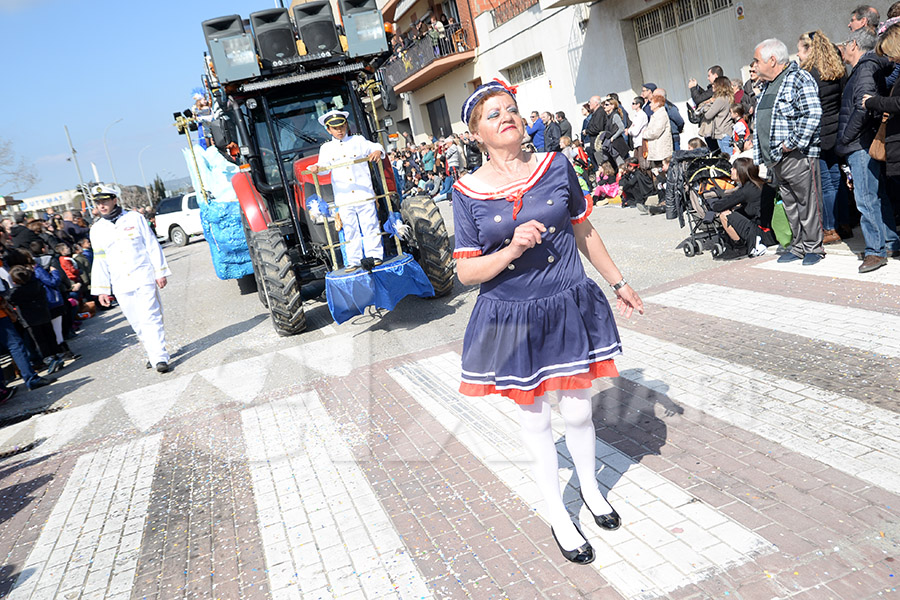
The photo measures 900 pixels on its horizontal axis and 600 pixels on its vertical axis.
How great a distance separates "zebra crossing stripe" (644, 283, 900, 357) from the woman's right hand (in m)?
3.16

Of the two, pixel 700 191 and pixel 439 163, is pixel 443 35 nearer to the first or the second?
pixel 439 163

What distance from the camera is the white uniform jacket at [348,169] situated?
741cm

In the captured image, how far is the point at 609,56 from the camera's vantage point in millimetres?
17609

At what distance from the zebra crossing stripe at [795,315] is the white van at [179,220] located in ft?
68.9

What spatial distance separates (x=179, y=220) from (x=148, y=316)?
19.0m

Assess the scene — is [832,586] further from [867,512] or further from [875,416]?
[875,416]

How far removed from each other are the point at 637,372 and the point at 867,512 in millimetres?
2193

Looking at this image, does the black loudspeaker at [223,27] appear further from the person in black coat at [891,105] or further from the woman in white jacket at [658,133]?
the woman in white jacket at [658,133]

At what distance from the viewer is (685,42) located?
1493 centimetres

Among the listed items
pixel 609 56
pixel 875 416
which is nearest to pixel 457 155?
pixel 609 56

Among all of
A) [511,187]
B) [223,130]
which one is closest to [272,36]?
[223,130]

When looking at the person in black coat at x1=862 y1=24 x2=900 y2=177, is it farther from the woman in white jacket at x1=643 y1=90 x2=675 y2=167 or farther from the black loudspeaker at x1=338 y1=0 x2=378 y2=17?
the woman in white jacket at x1=643 y1=90 x2=675 y2=167

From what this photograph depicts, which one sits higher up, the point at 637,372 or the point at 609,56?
the point at 609,56

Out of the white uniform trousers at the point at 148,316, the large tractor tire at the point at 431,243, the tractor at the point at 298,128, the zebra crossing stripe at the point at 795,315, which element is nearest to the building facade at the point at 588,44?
the tractor at the point at 298,128
